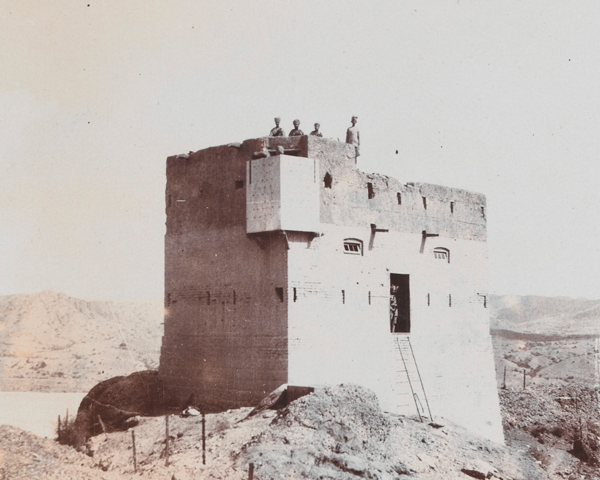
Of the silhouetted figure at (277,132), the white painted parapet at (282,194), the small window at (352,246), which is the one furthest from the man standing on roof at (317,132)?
the small window at (352,246)

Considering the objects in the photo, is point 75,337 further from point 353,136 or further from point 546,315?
point 546,315

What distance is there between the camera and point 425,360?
23.6 meters

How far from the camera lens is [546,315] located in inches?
3671

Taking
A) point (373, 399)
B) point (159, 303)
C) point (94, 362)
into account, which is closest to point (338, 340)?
point (373, 399)

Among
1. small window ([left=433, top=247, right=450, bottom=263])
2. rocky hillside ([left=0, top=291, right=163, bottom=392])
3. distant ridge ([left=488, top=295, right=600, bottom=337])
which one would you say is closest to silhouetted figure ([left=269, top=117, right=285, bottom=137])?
small window ([left=433, top=247, right=450, bottom=263])

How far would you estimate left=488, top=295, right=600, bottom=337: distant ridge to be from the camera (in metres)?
76.9

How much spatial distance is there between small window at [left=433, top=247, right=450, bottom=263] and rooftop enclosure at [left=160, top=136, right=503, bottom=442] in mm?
50

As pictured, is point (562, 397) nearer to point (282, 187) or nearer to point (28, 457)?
point (282, 187)

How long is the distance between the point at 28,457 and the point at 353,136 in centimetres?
1205

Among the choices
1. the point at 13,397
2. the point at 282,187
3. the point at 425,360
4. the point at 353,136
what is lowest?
the point at 13,397

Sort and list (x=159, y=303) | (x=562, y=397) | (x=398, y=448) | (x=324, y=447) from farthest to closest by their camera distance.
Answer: (x=159, y=303) → (x=562, y=397) → (x=398, y=448) → (x=324, y=447)

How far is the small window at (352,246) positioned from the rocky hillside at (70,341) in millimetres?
30095

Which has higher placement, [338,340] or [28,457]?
[338,340]

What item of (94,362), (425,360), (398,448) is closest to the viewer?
(398,448)
